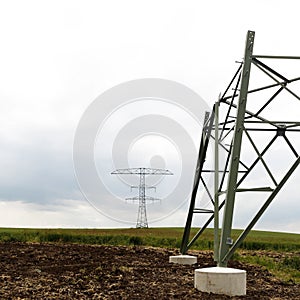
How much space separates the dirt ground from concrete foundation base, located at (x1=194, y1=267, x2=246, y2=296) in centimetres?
19

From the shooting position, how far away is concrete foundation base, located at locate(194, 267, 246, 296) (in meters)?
10.4

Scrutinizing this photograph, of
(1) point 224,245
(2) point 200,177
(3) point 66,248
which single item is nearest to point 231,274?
(1) point 224,245

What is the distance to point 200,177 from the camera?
15125 mm

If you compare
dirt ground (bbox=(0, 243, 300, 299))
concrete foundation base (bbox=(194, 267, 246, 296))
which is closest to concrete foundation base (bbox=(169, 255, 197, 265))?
dirt ground (bbox=(0, 243, 300, 299))

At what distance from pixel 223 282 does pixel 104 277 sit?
2.85m

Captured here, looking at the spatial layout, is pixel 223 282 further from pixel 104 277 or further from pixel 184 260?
pixel 184 260

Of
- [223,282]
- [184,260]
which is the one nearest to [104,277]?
[223,282]

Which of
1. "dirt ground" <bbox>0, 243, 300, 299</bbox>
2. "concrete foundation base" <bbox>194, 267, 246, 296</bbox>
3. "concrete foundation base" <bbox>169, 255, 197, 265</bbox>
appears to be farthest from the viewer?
"concrete foundation base" <bbox>169, 255, 197, 265</bbox>

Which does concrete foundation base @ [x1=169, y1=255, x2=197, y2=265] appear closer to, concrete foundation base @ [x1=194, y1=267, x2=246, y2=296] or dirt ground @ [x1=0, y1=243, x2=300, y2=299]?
dirt ground @ [x1=0, y1=243, x2=300, y2=299]

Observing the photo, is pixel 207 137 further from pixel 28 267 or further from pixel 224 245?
pixel 28 267

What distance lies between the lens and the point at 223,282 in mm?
10406

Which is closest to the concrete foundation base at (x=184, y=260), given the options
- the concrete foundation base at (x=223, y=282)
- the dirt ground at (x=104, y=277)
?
the dirt ground at (x=104, y=277)

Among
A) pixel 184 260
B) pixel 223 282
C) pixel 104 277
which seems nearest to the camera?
pixel 223 282

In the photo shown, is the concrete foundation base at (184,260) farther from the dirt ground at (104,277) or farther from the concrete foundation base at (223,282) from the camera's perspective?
the concrete foundation base at (223,282)
